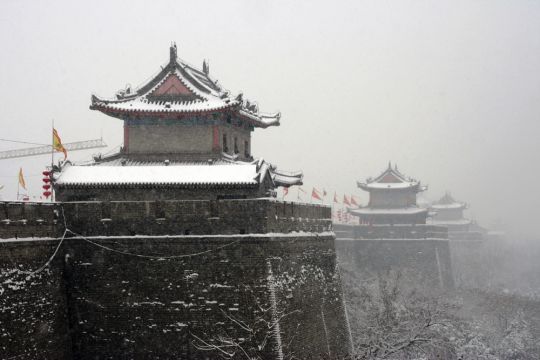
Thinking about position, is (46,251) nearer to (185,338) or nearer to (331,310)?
(185,338)

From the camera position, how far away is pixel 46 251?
14.1 m

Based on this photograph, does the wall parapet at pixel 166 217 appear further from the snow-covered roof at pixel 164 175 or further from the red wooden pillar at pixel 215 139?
the red wooden pillar at pixel 215 139

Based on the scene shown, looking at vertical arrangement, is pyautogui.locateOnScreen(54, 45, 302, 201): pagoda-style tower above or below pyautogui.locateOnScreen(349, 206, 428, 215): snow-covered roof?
above

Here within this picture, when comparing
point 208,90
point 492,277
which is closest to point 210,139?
point 208,90

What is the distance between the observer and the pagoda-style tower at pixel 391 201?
3925 centimetres

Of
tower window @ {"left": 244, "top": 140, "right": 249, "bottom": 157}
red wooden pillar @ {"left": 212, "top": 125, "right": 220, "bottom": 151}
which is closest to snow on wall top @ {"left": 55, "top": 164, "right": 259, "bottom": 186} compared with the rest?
red wooden pillar @ {"left": 212, "top": 125, "right": 220, "bottom": 151}

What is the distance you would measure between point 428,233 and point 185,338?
27.3 meters

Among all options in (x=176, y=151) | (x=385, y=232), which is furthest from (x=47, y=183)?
(x=385, y=232)

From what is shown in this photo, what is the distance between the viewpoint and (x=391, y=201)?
40.5 meters

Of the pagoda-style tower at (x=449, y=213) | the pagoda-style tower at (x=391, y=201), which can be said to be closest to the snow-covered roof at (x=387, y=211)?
the pagoda-style tower at (x=391, y=201)

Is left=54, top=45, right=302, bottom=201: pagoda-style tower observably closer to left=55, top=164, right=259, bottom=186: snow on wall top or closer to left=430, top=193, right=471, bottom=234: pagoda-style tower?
left=55, top=164, right=259, bottom=186: snow on wall top

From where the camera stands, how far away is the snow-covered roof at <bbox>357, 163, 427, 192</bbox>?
4034 centimetres

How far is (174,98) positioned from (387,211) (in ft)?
77.8

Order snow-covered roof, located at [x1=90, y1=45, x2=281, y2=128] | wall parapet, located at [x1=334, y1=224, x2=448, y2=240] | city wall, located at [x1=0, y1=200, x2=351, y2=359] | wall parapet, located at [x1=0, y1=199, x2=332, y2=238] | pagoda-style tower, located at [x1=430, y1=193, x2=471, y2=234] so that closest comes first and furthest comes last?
city wall, located at [x1=0, y1=200, x2=351, y2=359] → wall parapet, located at [x1=0, y1=199, x2=332, y2=238] → snow-covered roof, located at [x1=90, y1=45, x2=281, y2=128] → wall parapet, located at [x1=334, y1=224, x2=448, y2=240] → pagoda-style tower, located at [x1=430, y1=193, x2=471, y2=234]
